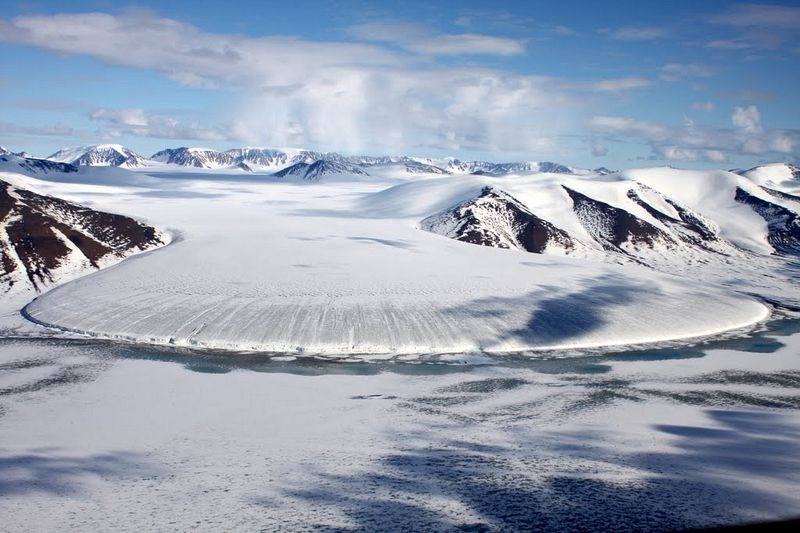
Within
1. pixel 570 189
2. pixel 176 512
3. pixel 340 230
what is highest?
pixel 570 189

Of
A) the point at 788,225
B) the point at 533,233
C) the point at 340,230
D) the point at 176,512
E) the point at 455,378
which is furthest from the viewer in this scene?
the point at 788,225

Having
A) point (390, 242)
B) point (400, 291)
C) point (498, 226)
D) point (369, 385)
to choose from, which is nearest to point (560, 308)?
point (400, 291)

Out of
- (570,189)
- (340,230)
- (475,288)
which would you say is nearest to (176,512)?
(475,288)

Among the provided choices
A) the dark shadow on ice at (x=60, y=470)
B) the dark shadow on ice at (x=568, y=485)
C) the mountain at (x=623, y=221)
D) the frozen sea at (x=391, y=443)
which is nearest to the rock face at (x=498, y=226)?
the mountain at (x=623, y=221)

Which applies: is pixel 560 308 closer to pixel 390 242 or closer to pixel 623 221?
pixel 390 242

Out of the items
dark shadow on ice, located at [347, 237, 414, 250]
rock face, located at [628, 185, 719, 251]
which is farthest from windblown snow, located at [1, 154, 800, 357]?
rock face, located at [628, 185, 719, 251]

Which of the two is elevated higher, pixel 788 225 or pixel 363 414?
pixel 788 225

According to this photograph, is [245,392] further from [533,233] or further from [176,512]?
[533,233]
